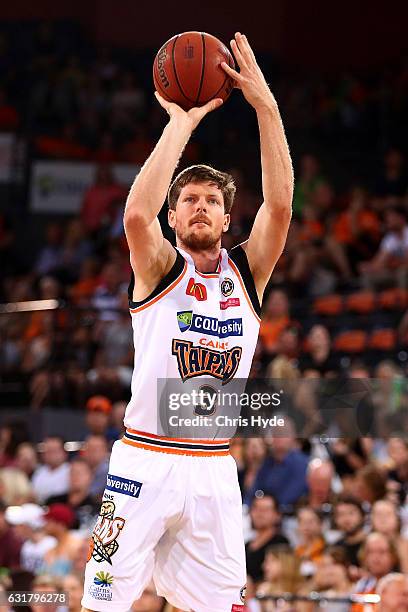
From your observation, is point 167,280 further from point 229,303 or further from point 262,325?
point 262,325

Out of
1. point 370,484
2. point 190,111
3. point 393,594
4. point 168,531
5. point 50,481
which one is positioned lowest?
point 50,481

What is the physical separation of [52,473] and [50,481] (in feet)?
0.28

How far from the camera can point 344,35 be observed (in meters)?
19.6

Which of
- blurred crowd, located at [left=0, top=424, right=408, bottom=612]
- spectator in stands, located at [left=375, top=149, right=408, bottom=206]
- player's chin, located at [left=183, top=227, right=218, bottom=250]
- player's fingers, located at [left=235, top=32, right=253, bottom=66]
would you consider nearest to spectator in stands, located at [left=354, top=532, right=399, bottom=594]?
blurred crowd, located at [left=0, top=424, right=408, bottom=612]

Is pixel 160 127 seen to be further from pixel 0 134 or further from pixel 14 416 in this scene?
pixel 14 416

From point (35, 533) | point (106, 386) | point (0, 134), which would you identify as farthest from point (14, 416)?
point (0, 134)

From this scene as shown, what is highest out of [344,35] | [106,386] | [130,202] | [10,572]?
[344,35]

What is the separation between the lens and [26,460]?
1050 cm

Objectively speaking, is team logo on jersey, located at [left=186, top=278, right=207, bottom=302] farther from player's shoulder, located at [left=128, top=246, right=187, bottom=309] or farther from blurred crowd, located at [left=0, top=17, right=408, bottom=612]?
blurred crowd, located at [left=0, top=17, right=408, bottom=612]

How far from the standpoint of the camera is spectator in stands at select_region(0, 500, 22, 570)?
8.88 meters

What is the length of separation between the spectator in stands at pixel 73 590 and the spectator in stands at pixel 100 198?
7998 millimetres

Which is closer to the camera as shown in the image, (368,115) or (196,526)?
(196,526)

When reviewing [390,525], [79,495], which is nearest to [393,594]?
[390,525]

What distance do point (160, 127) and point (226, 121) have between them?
1.05 m
